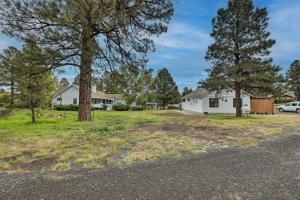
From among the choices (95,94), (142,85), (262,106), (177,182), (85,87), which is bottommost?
(177,182)

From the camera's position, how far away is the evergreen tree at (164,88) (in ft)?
162

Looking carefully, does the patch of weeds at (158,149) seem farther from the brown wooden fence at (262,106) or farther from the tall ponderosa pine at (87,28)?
the brown wooden fence at (262,106)

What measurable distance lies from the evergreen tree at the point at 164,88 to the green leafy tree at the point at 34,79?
35.3 meters

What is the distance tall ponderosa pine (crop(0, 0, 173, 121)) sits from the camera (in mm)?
10688

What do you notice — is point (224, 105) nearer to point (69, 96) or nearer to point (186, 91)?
point (69, 96)

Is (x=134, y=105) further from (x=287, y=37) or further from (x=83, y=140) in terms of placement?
(x=83, y=140)

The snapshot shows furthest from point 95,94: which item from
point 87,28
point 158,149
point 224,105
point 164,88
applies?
point 158,149

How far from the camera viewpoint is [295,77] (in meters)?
48.6

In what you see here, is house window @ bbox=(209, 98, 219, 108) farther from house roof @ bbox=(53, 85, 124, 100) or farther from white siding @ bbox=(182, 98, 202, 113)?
house roof @ bbox=(53, 85, 124, 100)

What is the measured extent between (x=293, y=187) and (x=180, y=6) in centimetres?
1299

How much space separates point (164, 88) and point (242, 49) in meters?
30.9

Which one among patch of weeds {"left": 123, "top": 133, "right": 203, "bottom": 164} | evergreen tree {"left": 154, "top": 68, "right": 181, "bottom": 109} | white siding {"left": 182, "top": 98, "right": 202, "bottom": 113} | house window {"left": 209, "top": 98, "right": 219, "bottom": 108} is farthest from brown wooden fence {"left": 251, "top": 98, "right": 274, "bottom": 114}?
patch of weeds {"left": 123, "top": 133, "right": 203, "bottom": 164}

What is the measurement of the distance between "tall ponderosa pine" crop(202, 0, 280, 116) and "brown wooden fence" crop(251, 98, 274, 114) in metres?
9.68

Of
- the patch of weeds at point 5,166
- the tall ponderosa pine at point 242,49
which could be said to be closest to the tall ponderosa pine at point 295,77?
the tall ponderosa pine at point 242,49
